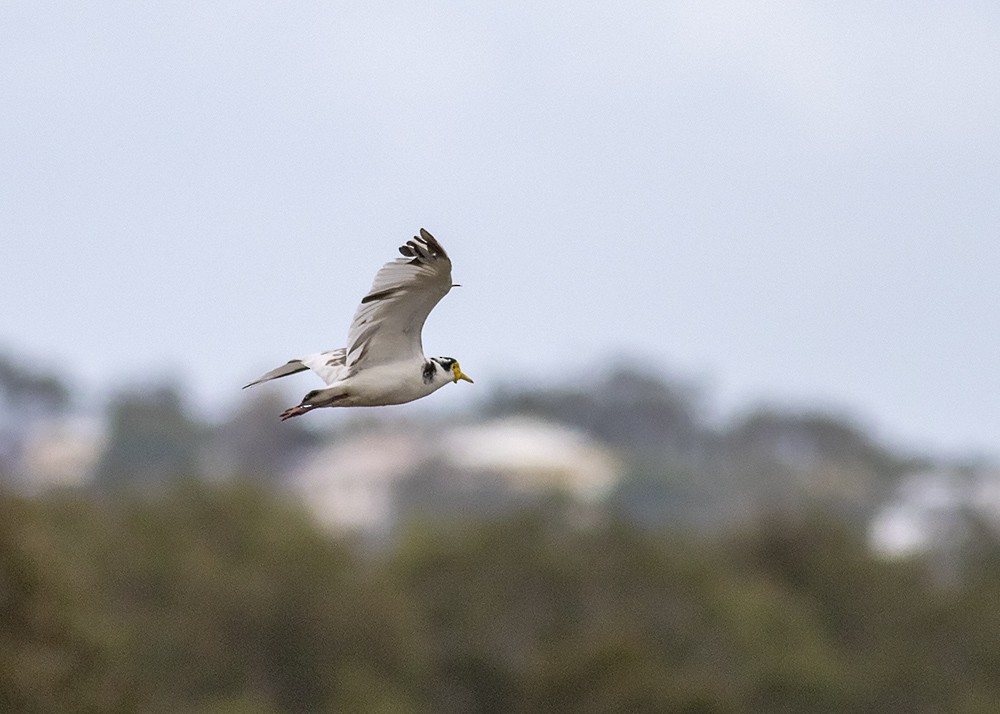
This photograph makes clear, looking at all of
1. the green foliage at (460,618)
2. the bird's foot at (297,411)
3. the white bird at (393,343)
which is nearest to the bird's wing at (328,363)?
the white bird at (393,343)

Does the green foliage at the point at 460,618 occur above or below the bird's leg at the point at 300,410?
above

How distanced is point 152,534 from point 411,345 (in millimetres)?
72953

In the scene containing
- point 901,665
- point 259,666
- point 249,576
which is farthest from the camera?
point 901,665

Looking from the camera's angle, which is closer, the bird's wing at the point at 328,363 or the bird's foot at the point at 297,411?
the bird's foot at the point at 297,411

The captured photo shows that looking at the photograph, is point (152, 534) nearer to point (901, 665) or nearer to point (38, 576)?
point (901, 665)

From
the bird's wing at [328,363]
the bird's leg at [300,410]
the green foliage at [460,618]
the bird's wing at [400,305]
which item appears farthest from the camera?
the green foliage at [460,618]

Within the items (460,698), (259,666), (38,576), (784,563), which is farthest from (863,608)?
(38,576)

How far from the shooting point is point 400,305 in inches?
699

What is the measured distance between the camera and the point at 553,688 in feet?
204

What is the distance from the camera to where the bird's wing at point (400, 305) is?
1731 cm

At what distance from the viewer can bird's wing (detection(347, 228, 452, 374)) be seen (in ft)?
56.8

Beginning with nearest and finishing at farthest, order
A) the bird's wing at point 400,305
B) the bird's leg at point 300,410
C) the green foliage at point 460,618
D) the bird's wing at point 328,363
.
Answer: the bird's wing at point 400,305, the bird's leg at point 300,410, the bird's wing at point 328,363, the green foliage at point 460,618

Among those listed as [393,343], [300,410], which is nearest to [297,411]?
[300,410]

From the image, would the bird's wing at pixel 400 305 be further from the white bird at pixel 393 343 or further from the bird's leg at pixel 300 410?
the bird's leg at pixel 300 410
